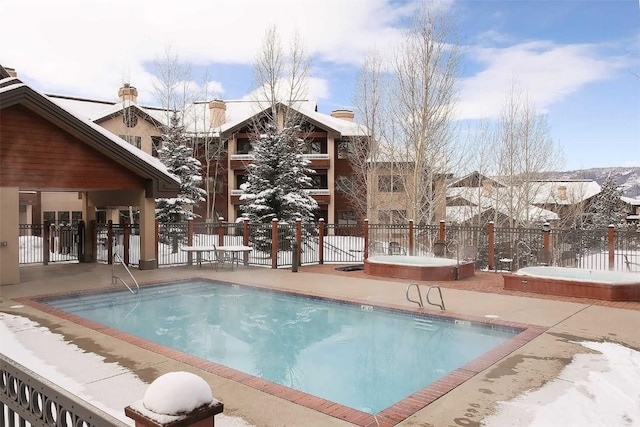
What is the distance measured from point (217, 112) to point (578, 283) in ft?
96.0

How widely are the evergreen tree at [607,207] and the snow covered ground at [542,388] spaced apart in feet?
119

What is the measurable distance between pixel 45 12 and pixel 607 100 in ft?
61.8

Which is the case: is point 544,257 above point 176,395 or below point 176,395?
below

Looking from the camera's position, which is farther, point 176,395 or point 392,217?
point 392,217

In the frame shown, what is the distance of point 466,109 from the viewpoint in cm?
2428

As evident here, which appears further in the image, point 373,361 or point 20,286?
point 20,286

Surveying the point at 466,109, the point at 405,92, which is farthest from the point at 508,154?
the point at 405,92

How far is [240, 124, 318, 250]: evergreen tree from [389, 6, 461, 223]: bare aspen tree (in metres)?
5.88

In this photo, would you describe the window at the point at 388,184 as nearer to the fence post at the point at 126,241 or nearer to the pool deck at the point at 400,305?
the pool deck at the point at 400,305

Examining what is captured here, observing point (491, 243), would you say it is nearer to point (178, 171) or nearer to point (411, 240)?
point (411, 240)

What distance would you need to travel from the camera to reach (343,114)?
126 feet

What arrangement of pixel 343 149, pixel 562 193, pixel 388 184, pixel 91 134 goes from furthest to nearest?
pixel 562 193 < pixel 343 149 < pixel 388 184 < pixel 91 134

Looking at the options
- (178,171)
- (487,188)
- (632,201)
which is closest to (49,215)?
(178,171)

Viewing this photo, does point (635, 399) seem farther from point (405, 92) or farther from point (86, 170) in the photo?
point (405, 92)
